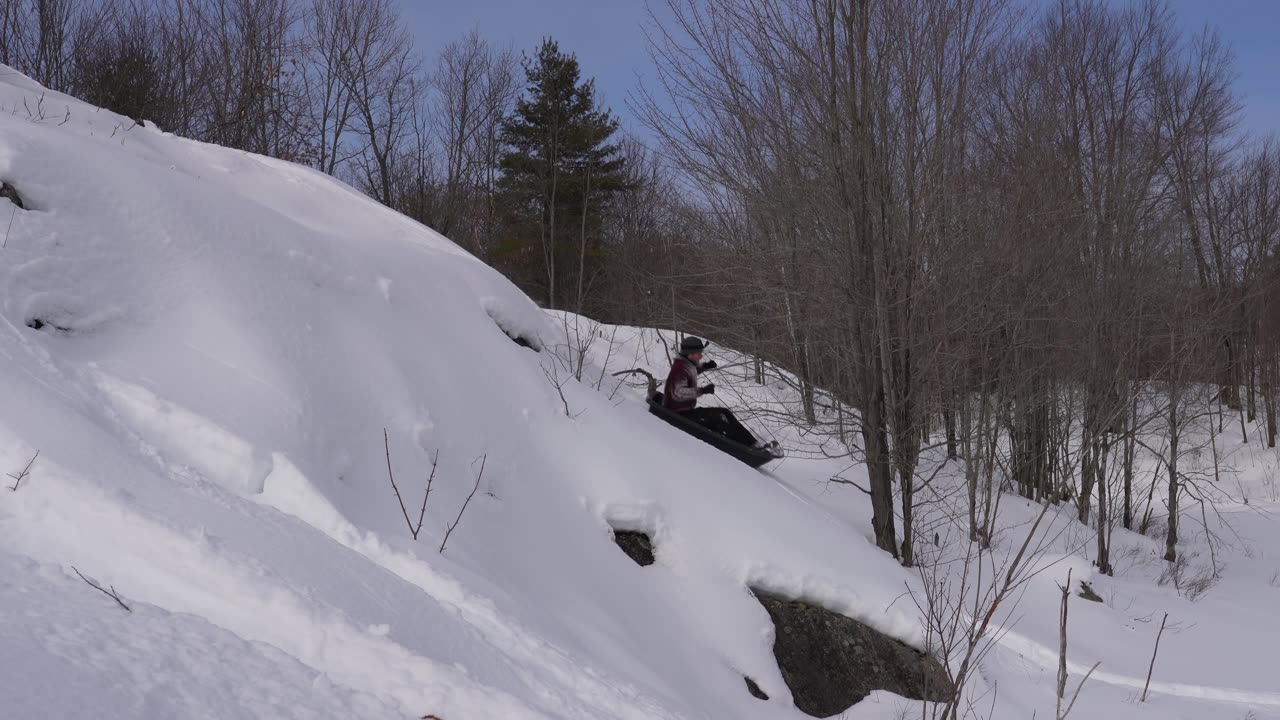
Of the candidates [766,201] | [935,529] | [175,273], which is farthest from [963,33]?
[175,273]

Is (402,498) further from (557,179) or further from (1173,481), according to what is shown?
(557,179)

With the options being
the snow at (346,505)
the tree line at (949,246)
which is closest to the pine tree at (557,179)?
the tree line at (949,246)

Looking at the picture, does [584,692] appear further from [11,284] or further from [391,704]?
[11,284]

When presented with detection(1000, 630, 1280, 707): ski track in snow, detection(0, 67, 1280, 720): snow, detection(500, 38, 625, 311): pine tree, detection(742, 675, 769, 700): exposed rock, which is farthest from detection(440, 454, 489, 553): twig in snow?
detection(500, 38, 625, 311): pine tree

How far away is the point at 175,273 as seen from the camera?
4648mm

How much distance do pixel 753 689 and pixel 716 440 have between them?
314 centimetres

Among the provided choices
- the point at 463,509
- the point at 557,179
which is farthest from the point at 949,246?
the point at 557,179

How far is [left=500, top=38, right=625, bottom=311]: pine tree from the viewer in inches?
886

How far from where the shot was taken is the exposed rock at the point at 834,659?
5.23m

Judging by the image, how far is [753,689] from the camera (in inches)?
194

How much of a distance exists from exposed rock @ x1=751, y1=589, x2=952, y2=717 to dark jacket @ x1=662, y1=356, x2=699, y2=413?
263 centimetres

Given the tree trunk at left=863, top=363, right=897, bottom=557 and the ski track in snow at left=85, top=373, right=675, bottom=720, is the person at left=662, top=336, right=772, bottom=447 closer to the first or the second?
the tree trunk at left=863, top=363, right=897, bottom=557

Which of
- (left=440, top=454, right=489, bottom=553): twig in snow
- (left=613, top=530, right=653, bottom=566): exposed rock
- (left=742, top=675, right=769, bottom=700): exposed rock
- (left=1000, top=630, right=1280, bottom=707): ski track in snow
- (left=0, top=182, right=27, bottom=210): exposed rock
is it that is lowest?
(left=742, top=675, right=769, bottom=700): exposed rock

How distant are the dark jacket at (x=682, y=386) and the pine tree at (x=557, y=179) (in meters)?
14.6
